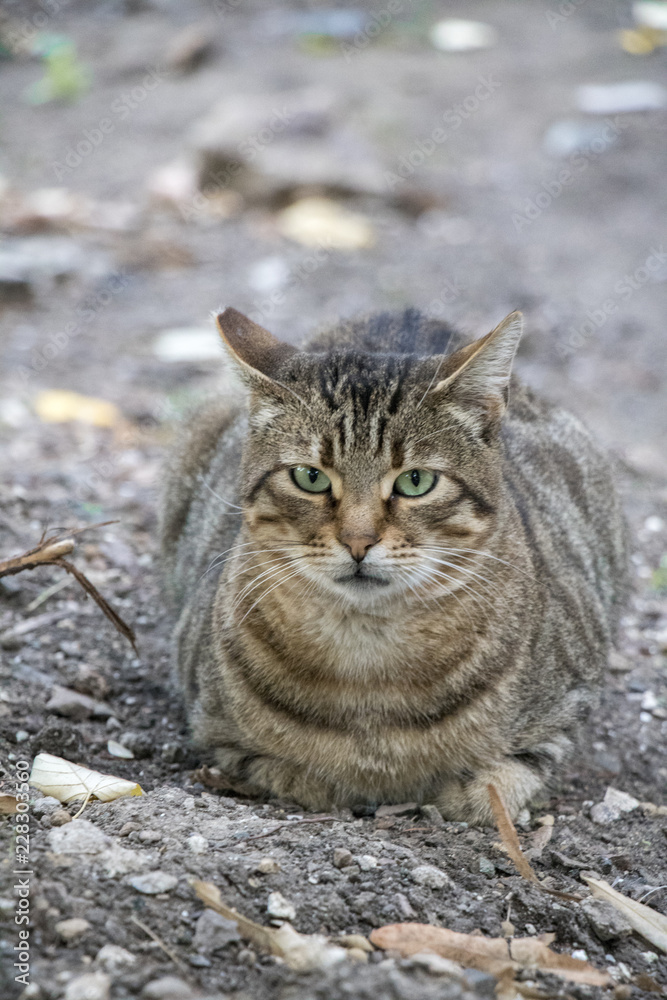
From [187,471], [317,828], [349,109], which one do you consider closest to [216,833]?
[317,828]

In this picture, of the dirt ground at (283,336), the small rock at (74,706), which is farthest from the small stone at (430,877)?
the small rock at (74,706)

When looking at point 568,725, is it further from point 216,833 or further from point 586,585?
point 216,833

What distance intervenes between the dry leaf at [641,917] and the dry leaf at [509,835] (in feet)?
0.68

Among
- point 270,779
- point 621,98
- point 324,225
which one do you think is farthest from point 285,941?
point 621,98

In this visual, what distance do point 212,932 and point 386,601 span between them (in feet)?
3.50

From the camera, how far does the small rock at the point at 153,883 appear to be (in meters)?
2.48

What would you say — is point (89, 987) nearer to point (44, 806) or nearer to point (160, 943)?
point (160, 943)

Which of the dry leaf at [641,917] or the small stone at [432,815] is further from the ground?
the dry leaf at [641,917]

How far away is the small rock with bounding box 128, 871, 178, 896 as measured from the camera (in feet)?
8.13

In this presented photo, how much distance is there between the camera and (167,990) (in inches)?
83.1

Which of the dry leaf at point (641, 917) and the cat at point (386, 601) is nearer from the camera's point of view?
the dry leaf at point (641, 917)

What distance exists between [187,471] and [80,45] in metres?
10.2

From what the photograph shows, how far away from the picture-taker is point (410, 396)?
10.1 feet

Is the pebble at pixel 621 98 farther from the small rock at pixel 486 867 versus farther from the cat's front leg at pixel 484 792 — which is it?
the small rock at pixel 486 867
